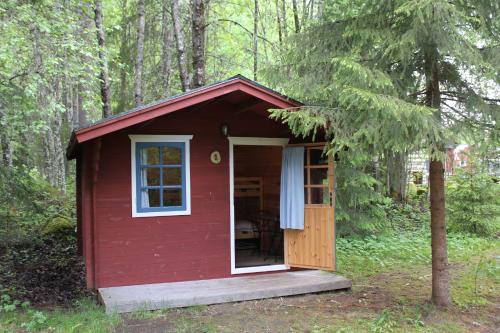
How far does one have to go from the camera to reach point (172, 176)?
5984 mm

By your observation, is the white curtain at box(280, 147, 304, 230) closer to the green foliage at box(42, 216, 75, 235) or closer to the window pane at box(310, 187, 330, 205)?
the window pane at box(310, 187, 330, 205)

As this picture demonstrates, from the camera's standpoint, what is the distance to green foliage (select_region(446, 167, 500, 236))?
33.2ft

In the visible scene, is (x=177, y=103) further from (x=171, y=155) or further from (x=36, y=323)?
(x=36, y=323)

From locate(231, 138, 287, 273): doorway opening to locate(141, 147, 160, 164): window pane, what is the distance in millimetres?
1646

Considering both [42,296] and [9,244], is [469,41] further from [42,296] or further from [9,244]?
[9,244]

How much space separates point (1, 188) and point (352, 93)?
17.6 feet

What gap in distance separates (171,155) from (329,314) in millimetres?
2802

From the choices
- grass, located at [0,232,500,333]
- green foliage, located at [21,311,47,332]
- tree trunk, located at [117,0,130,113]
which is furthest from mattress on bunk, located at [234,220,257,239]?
tree trunk, located at [117,0,130,113]

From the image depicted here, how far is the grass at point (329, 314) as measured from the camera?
460cm

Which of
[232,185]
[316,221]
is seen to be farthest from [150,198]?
[316,221]

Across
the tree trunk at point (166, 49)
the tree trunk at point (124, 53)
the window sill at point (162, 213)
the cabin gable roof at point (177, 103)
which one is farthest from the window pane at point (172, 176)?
the tree trunk at point (124, 53)

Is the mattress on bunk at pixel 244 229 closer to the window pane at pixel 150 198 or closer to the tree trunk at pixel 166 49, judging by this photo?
the window pane at pixel 150 198

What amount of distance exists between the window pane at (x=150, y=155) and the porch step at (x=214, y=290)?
1588 mm

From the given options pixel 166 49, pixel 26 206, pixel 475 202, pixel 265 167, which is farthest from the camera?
pixel 166 49
